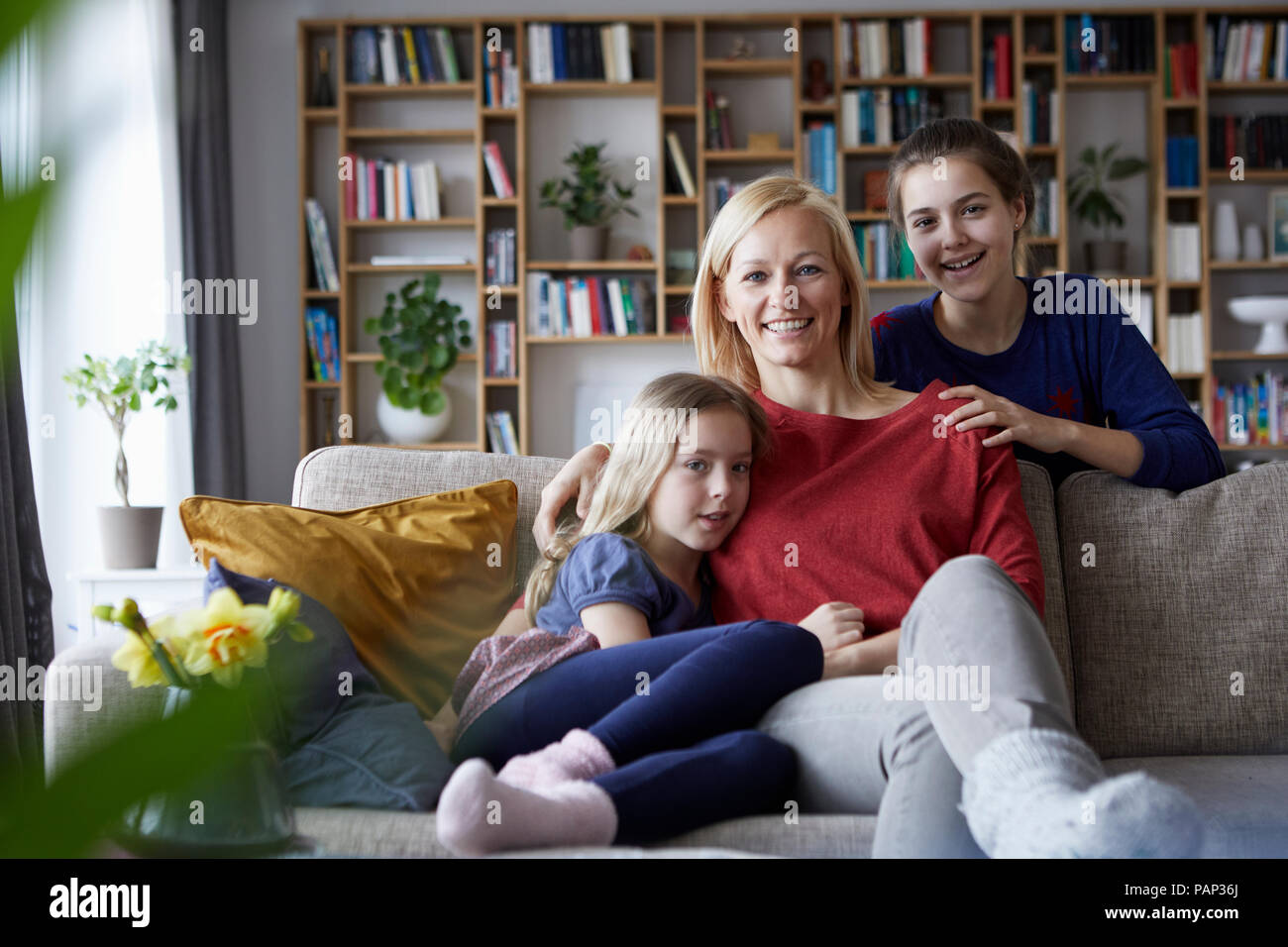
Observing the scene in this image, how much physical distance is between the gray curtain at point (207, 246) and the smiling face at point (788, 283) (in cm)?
282

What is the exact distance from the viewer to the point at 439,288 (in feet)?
15.2

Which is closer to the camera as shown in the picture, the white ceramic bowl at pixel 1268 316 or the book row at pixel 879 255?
the white ceramic bowl at pixel 1268 316

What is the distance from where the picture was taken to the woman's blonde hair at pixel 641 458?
1.55 meters

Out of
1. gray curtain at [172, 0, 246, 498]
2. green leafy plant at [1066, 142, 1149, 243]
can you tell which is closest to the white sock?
gray curtain at [172, 0, 246, 498]

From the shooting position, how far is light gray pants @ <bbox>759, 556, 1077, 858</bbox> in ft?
3.31

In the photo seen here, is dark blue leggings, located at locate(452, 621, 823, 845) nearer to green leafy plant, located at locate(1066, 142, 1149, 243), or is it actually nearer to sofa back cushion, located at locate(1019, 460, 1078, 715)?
sofa back cushion, located at locate(1019, 460, 1078, 715)

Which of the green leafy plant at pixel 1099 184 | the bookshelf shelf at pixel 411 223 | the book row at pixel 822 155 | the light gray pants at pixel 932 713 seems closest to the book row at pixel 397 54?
the bookshelf shelf at pixel 411 223

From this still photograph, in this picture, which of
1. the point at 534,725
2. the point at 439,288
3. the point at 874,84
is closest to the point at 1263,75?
the point at 874,84

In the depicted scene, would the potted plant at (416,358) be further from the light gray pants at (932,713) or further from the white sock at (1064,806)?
the white sock at (1064,806)

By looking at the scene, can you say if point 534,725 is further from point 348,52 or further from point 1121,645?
point 348,52

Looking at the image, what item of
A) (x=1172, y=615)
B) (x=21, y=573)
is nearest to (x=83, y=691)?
(x=1172, y=615)

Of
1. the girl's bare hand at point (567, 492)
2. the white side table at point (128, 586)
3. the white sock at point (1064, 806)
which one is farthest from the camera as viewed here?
the white side table at point (128, 586)

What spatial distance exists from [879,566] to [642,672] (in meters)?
0.42

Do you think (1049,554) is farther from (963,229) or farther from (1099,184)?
(1099,184)
